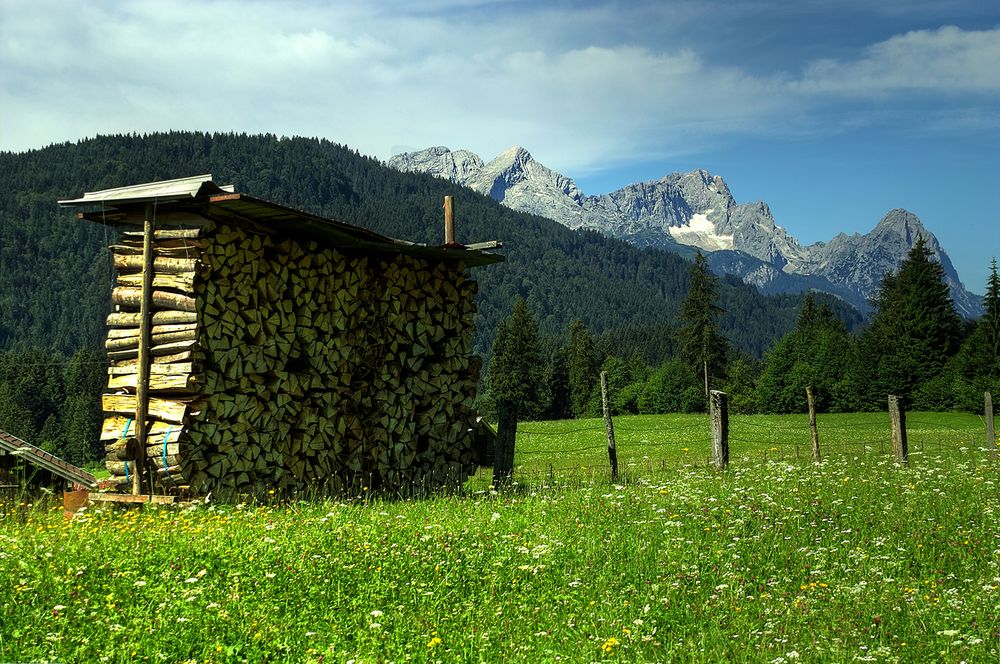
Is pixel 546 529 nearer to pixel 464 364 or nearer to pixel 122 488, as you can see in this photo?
pixel 122 488

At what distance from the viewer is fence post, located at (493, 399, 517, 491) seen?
15805mm

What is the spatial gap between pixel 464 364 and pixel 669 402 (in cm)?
8264

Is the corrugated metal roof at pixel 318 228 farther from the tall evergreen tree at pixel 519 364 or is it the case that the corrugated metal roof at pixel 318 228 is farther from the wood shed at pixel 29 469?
the tall evergreen tree at pixel 519 364

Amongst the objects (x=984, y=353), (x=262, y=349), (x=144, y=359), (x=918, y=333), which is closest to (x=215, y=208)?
(x=262, y=349)

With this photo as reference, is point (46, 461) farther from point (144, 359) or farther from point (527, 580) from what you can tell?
point (527, 580)

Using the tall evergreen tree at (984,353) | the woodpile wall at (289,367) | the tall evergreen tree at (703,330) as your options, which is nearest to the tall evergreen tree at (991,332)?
the tall evergreen tree at (984,353)

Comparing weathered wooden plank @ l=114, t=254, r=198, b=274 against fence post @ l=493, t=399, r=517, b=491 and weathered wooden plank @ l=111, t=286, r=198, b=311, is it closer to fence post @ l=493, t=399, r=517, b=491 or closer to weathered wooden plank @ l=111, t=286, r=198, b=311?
weathered wooden plank @ l=111, t=286, r=198, b=311

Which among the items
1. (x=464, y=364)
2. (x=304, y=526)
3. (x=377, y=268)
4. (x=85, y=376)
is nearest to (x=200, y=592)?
(x=304, y=526)

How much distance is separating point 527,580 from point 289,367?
702 centimetres

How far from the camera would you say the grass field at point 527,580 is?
6.18 metres

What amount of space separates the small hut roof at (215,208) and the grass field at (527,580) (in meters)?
4.24

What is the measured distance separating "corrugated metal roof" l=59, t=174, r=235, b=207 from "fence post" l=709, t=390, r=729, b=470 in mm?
10406

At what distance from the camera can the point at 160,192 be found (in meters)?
11.7

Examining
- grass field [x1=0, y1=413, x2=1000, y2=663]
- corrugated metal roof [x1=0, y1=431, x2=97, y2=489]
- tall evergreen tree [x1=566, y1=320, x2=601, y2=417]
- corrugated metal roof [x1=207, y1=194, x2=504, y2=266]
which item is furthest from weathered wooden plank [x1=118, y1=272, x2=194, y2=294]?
tall evergreen tree [x1=566, y1=320, x2=601, y2=417]
